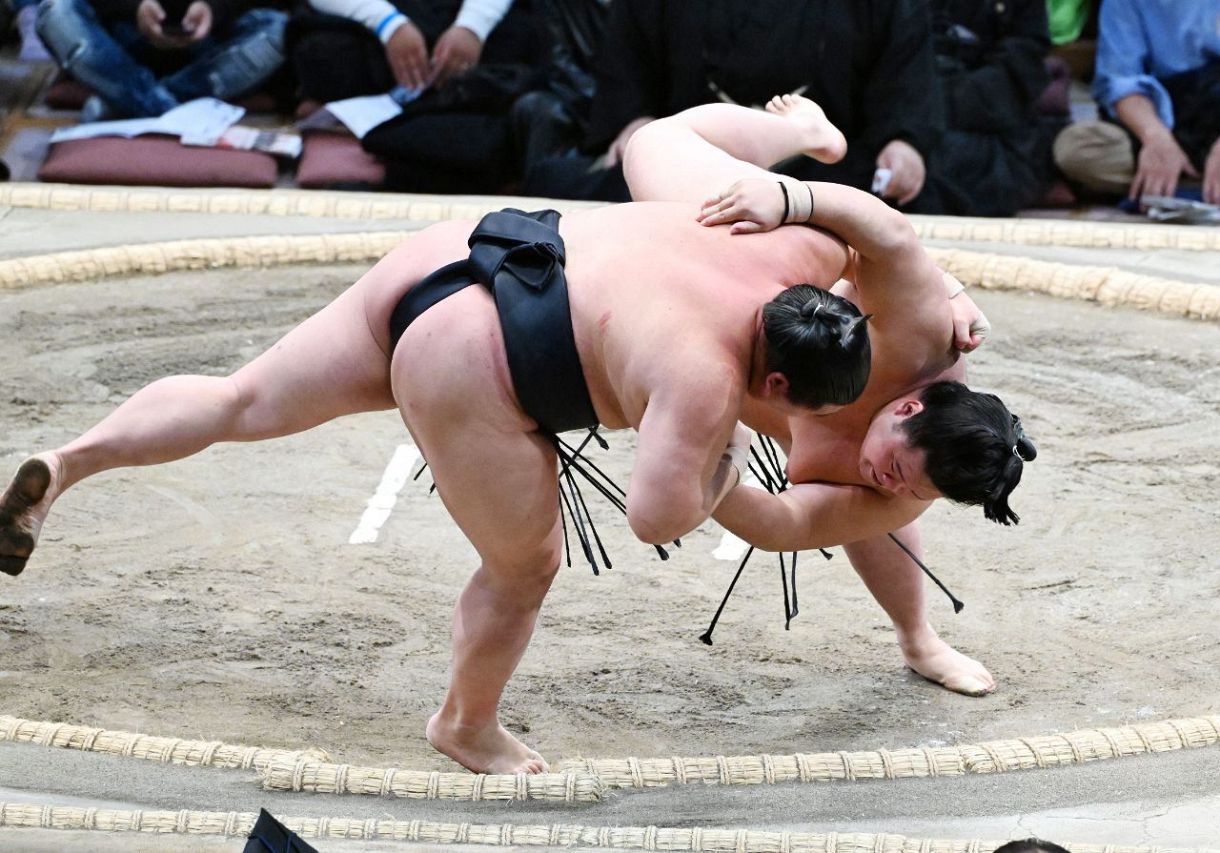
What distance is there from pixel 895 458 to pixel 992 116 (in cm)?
272

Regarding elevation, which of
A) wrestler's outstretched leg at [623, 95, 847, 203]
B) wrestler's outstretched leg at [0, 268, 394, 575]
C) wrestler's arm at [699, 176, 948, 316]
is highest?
wrestler's arm at [699, 176, 948, 316]

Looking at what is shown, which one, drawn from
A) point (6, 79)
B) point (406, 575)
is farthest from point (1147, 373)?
point (6, 79)

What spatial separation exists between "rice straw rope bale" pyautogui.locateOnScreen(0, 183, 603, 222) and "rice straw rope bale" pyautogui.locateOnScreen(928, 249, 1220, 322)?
0.98 metres

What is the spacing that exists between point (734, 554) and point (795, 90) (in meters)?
1.69

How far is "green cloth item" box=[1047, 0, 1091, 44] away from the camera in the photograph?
504 centimetres

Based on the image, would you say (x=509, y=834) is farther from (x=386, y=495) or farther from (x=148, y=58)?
(x=148, y=58)

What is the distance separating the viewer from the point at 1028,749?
205cm

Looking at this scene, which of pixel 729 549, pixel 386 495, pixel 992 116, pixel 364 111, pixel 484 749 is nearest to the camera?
pixel 484 749

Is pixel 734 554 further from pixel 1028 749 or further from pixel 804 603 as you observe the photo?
pixel 1028 749

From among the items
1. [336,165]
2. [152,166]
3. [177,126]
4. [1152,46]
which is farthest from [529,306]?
[1152,46]

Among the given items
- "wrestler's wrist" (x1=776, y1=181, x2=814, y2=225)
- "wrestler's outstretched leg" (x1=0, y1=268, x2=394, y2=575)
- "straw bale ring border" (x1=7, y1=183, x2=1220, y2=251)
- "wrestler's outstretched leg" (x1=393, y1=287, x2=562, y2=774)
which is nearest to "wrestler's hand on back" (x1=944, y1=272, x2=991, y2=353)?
"wrestler's wrist" (x1=776, y1=181, x2=814, y2=225)

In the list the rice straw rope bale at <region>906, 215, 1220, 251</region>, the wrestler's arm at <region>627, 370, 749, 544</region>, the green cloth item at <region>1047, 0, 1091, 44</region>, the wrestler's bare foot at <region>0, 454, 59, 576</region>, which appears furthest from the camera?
the green cloth item at <region>1047, 0, 1091, 44</region>

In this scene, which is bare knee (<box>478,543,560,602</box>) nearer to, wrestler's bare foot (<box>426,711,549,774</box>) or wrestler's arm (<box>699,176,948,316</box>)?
wrestler's bare foot (<box>426,711,549,774</box>)

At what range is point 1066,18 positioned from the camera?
5066 millimetres
